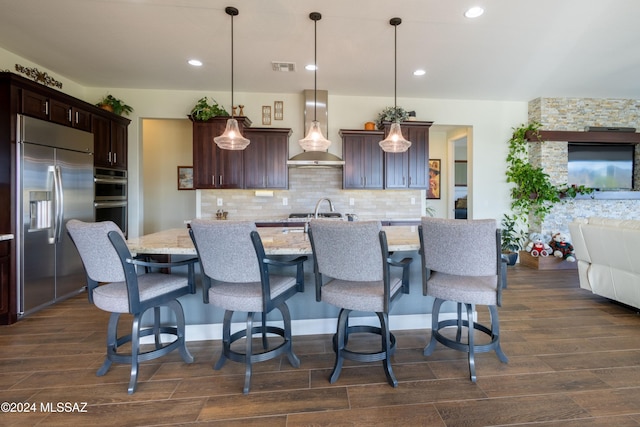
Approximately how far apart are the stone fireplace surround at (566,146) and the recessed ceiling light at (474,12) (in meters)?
3.40

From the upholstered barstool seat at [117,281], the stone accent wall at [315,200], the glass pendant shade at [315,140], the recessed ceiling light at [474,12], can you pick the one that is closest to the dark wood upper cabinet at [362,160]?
the stone accent wall at [315,200]

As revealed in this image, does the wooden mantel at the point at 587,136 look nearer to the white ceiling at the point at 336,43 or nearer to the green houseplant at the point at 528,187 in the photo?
the green houseplant at the point at 528,187

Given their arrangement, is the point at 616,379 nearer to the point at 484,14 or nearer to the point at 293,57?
the point at 484,14

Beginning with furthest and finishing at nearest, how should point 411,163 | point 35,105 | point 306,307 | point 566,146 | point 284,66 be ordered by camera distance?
point 566,146 < point 411,163 < point 284,66 < point 35,105 < point 306,307

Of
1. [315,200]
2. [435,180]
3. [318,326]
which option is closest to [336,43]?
[315,200]

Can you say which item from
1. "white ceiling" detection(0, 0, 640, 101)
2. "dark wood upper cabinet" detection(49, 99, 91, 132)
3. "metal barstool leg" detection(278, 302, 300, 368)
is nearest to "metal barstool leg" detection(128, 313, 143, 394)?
"metal barstool leg" detection(278, 302, 300, 368)

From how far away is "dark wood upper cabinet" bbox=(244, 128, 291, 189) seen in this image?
471cm

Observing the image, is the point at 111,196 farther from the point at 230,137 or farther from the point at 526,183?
the point at 526,183

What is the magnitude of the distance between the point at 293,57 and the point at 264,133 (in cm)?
134

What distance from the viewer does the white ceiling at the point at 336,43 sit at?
2.74 meters

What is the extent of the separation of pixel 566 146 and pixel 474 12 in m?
3.91

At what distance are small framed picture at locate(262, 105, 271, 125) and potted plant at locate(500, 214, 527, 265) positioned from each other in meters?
4.51

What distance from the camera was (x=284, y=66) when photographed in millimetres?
3939

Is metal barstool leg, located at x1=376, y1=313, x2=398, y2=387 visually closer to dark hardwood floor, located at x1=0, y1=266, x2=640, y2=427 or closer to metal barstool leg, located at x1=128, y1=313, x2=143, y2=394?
dark hardwood floor, located at x1=0, y1=266, x2=640, y2=427
